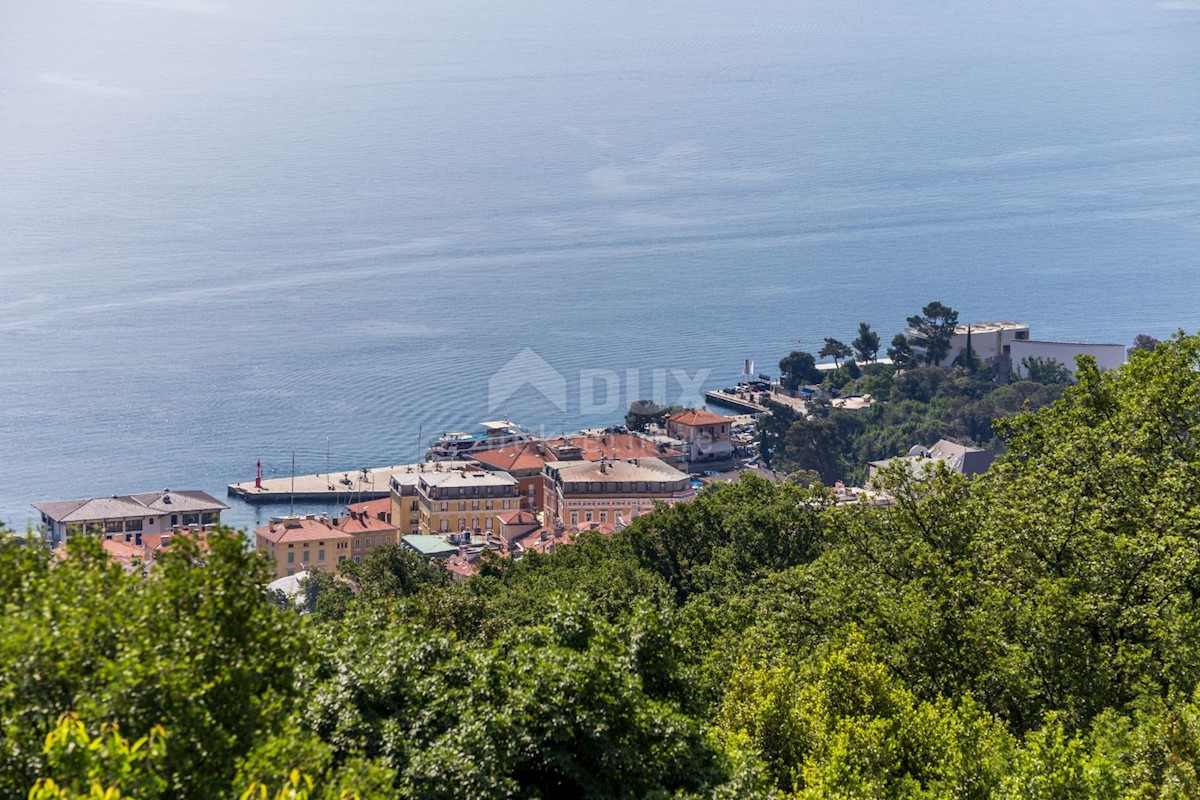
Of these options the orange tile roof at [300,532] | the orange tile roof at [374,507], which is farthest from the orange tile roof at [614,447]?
the orange tile roof at [300,532]

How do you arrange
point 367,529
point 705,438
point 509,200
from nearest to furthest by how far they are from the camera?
point 367,529 → point 705,438 → point 509,200

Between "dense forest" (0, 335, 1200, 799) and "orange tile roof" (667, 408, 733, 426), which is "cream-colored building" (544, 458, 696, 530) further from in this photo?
"dense forest" (0, 335, 1200, 799)

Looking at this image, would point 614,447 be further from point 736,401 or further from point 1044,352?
point 1044,352

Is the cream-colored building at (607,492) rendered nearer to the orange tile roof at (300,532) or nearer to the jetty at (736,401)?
the orange tile roof at (300,532)

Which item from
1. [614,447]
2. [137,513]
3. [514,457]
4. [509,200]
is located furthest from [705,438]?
[509,200]

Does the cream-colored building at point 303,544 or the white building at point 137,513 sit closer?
the cream-colored building at point 303,544

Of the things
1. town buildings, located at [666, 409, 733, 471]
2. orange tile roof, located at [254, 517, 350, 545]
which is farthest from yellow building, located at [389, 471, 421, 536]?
town buildings, located at [666, 409, 733, 471]
